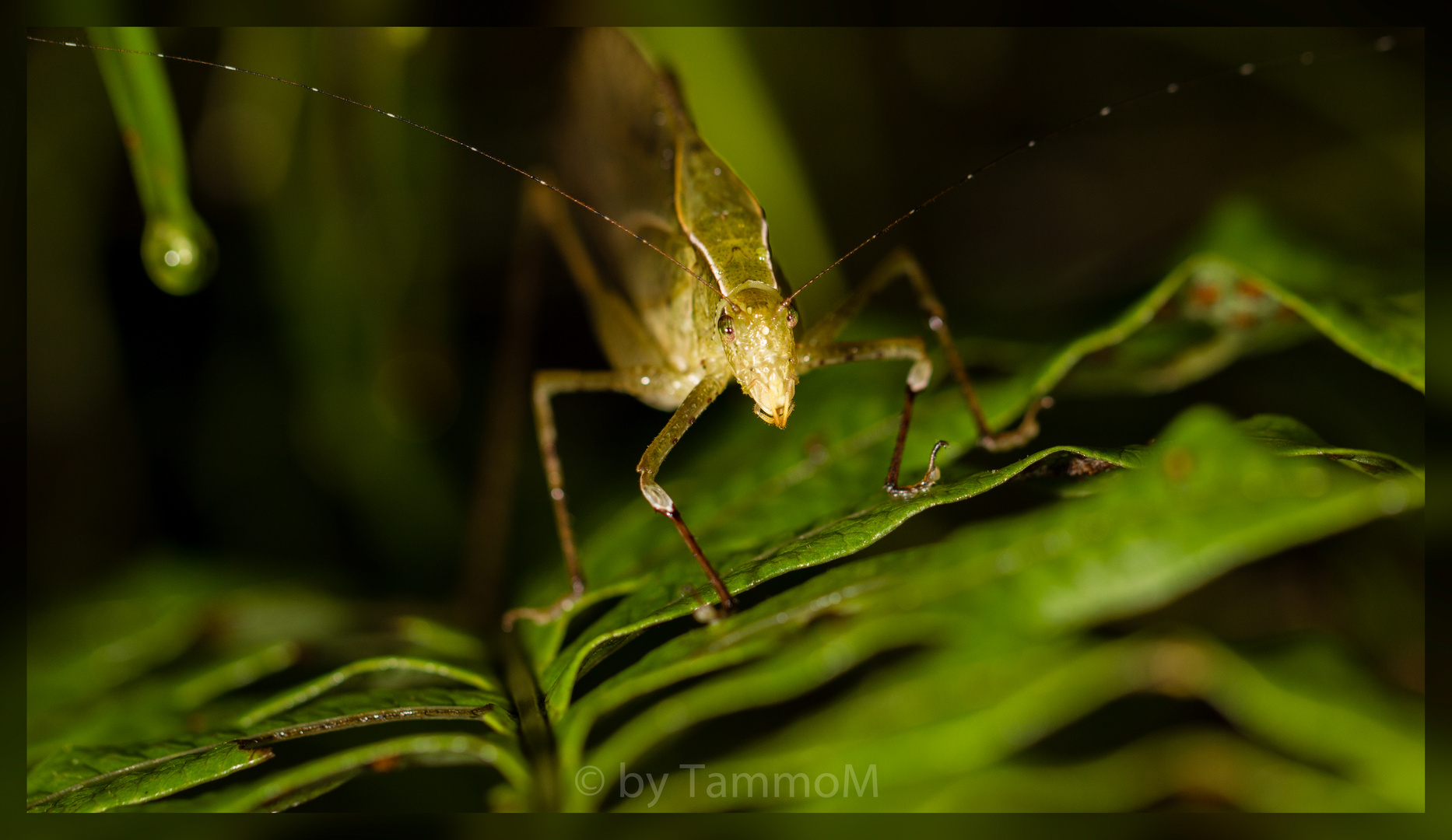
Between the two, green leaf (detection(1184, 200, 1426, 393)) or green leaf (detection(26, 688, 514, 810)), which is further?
green leaf (detection(1184, 200, 1426, 393))

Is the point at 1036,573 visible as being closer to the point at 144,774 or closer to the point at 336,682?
the point at 336,682

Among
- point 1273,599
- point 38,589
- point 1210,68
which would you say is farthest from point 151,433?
point 1210,68

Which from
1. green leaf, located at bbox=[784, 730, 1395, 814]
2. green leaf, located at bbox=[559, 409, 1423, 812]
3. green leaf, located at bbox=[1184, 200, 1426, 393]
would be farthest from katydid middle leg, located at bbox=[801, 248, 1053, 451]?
green leaf, located at bbox=[784, 730, 1395, 814]

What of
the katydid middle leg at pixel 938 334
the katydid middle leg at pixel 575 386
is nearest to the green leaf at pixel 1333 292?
the katydid middle leg at pixel 938 334

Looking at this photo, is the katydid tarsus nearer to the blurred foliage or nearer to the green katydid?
the green katydid

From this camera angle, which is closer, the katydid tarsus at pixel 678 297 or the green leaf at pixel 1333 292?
the green leaf at pixel 1333 292

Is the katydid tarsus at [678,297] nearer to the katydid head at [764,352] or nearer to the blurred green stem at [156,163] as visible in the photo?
the katydid head at [764,352]
